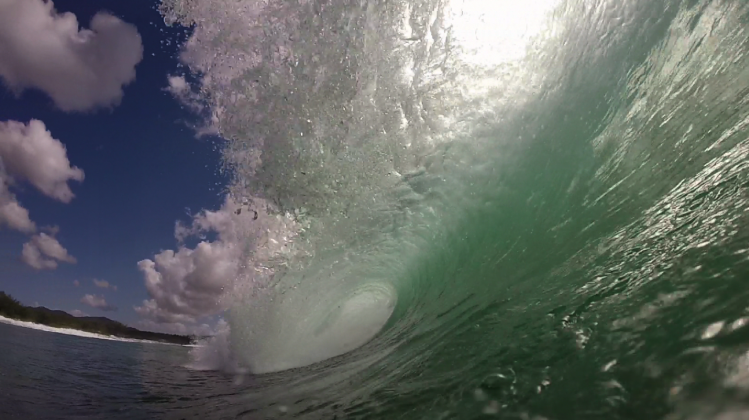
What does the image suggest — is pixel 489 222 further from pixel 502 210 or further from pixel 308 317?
pixel 308 317

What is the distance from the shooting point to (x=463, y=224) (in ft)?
21.3

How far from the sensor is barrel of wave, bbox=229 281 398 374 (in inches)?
325

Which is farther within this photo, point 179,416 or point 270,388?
point 270,388

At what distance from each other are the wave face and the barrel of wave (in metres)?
0.05

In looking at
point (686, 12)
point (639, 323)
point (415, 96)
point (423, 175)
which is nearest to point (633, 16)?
point (686, 12)

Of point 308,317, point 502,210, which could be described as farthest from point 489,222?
point 308,317

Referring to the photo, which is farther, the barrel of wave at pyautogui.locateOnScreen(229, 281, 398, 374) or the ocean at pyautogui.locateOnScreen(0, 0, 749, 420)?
the barrel of wave at pyautogui.locateOnScreen(229, 281, 398, 374)

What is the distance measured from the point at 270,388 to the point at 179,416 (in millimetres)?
1283

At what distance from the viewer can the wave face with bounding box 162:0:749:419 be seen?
6.50 feet

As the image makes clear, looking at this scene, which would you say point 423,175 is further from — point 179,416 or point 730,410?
point 730,410

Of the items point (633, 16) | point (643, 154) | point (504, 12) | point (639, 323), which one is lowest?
point (639, 323)

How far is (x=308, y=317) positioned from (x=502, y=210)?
477cm

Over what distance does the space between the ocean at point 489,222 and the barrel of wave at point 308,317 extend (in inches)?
1.8

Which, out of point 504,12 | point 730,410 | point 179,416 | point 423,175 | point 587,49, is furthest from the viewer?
point 423,175
